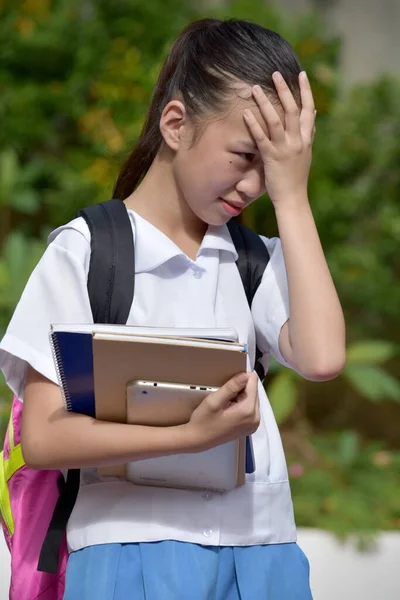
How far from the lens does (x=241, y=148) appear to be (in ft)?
4.43

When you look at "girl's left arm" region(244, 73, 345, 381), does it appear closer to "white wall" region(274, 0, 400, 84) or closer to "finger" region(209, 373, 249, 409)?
"finger" region(209, 373, 249, 409)

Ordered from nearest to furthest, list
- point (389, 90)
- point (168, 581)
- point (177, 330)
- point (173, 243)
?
point (177, 330), point (168, 581), point (173, 243), point (389, 90)

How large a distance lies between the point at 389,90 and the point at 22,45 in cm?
186

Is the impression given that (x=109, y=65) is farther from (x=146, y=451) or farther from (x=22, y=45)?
(x=146, y=451)

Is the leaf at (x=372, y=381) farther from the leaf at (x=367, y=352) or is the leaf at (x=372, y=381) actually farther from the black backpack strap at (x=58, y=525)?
the black backpack strap at (x=58, y=525)

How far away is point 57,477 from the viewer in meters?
1.40

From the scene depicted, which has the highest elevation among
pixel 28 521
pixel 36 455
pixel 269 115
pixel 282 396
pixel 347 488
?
pixel 269 115

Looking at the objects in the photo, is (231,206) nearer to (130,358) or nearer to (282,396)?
(130,358)

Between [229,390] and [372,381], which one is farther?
[372,381]

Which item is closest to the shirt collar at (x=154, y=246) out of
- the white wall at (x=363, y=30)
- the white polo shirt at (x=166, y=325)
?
the white polo shirt at (x=166, y=325)

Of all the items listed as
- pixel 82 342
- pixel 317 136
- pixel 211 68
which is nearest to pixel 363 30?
pixel 317 136

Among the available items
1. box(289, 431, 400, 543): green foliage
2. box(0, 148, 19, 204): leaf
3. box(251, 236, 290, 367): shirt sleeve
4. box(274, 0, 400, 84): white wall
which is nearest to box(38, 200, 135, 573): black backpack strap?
box(251, 236, 290, 367): shirt sleeve

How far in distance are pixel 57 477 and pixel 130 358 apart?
338 millimetres

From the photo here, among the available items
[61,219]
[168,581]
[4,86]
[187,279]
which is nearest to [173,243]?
[187,279]
